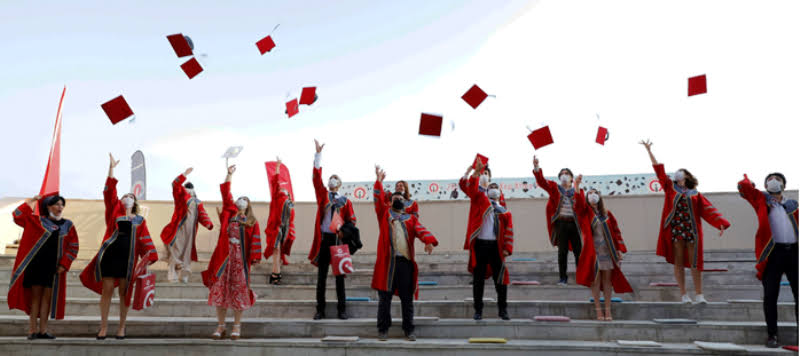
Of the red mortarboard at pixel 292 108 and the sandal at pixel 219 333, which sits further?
the red mortarboard at pixel 292 108

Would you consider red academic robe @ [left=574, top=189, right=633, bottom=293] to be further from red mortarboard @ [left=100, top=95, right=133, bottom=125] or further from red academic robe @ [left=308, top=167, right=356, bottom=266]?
red mortarboard @ [left=100, top=95, right=133, bottom=125]

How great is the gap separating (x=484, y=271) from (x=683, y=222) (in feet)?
7.97

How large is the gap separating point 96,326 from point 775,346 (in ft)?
20.9

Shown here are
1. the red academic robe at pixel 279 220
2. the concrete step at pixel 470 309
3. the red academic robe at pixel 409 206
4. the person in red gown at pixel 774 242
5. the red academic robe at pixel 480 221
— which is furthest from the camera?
the red academic robe at pixel 279 220

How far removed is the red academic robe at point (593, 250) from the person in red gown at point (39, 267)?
5331mm

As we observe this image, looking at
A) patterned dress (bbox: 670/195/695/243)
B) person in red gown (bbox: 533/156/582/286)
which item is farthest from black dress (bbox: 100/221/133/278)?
patterned dress (bbox: 670/195/695/243)

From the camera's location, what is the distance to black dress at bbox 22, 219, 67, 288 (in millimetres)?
5496

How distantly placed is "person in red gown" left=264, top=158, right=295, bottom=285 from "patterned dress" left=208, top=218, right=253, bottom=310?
5.57 ft

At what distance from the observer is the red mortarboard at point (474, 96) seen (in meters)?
7.18

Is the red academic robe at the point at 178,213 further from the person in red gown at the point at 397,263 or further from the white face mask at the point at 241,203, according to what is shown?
the person in red gown at the point at 397,263

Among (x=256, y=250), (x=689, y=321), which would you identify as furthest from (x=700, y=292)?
(x=256, y=250)

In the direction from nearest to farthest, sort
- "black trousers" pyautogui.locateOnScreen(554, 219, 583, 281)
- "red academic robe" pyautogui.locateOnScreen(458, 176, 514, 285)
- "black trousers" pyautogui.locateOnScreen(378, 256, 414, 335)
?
"black trousers" pyautogui.locateOnScreen(378, 256, 414, 335), "red academic robe" pyautogui.locateOnScreen(458, 176, 514, 285), "black trousers" pyautogui.locateOnScreen(554, 219, 583, 281)

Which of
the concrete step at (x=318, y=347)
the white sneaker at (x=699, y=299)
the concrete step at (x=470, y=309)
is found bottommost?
the concrete step at (x=318, y=347)

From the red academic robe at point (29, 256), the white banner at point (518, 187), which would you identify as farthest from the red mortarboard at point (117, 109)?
the white banner at point (518, 187)
